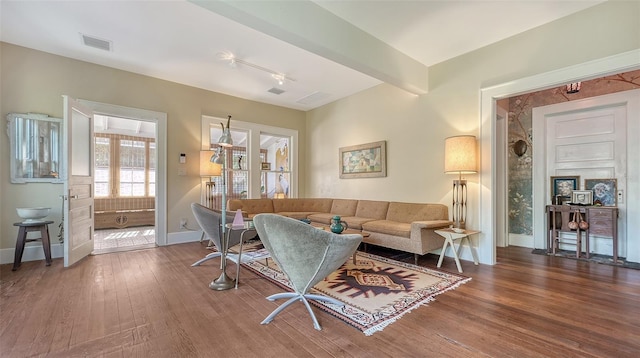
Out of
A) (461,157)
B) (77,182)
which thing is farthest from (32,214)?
(461,157)

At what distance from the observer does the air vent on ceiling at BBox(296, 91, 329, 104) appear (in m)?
5.46

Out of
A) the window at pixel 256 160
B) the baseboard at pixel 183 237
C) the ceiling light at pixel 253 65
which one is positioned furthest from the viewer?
the window at pixel 256 160

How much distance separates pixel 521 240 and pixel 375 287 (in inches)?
134

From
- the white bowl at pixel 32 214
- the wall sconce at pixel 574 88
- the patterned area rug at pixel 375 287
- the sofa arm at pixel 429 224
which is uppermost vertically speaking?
the wall sconce at pixel 574 88

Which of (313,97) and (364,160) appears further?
(313,97)

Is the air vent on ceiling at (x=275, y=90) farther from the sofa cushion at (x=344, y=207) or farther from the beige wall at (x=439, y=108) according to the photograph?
the sofa cushion at (x=344, y=207)

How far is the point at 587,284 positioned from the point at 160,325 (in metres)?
3.98

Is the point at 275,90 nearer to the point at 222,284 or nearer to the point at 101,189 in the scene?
the point at 222,284

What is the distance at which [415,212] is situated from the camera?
13.6 ft

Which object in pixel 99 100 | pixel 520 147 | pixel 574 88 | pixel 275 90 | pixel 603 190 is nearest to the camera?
pixel 603 190

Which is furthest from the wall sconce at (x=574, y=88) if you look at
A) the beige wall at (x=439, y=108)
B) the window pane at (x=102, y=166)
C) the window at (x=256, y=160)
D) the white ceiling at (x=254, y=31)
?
the window pane at (x=102, y=166)

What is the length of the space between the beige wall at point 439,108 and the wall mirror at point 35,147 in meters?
4.43

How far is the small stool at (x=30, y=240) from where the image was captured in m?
3.30

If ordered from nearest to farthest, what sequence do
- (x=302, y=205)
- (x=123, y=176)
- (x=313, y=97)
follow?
(x=313, y=97)
(x=302, y=205)
(x=123, y=176)
